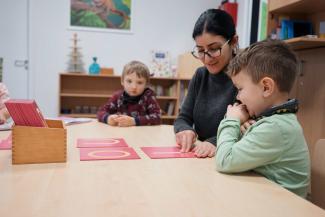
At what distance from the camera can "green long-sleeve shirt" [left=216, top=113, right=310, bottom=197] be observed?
0.89 m

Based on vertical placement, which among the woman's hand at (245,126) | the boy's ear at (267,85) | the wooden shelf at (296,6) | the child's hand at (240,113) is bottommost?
the woman's hand at (245,126)

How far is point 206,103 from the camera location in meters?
1.52

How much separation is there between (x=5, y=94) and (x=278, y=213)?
69.5 inches

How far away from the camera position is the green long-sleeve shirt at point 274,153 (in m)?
0.89

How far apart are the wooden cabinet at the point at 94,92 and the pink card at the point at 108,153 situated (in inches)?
123

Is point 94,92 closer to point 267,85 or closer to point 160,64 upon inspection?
point 160,64

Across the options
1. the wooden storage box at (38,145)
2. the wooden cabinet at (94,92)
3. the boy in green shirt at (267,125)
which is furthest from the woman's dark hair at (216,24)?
the wooden cabinet at (94,92)

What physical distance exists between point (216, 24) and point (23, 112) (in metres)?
0.86

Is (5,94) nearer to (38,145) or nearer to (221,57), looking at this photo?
(38,145)

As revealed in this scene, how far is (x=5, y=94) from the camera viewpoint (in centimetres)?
192

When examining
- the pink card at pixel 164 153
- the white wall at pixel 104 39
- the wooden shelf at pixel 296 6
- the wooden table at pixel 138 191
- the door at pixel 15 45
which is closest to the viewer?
the wooden table at pixel 138 191

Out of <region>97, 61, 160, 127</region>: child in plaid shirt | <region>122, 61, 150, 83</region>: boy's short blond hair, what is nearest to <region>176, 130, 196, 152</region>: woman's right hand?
<region>97, 61, 160, 127</region>: child in plaid shirt

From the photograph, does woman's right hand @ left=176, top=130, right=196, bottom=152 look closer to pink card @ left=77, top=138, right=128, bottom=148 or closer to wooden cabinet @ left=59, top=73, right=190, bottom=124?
pink card @ left=77, top=138, right=128, bottom=148

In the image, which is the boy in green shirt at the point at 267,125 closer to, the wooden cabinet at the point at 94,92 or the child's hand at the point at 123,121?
the child's hand at the point at 123,121
